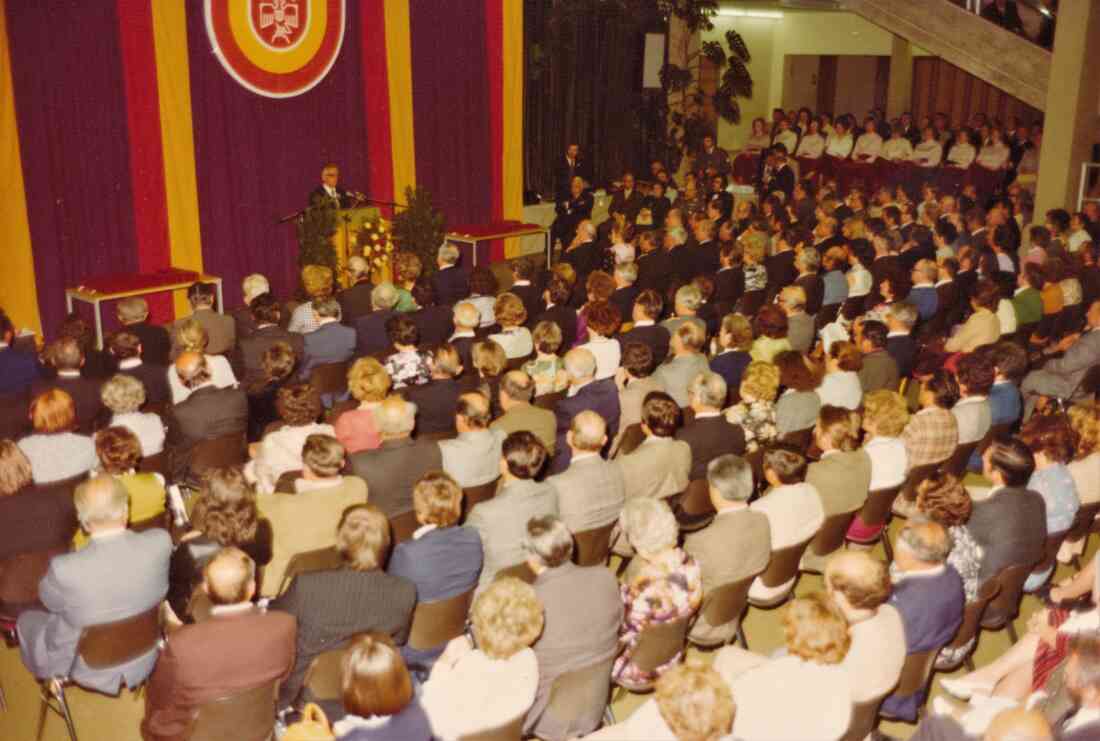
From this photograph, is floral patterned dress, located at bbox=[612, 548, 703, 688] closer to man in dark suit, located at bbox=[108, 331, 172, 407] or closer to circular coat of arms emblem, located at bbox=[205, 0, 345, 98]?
man in dark suit, located at bbox=[108, 331, 172, 407]

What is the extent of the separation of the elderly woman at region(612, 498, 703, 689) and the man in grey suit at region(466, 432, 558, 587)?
1.66 ft

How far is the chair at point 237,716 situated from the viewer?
331 centimetres

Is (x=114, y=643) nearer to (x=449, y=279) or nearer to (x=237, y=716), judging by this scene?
(x=237, y=716)

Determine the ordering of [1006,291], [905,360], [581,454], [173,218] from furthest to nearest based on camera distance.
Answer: [173,218], [1006,291], [905,360], [581,454]

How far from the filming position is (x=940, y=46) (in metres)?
14.7

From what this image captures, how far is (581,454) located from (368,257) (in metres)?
6.14

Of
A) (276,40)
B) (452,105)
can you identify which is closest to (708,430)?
(276,40)

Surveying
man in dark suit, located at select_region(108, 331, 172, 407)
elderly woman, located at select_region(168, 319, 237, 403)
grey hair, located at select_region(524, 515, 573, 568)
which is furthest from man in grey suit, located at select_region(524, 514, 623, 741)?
man in dark suit, located at select_region(108, 331, 172, 407)

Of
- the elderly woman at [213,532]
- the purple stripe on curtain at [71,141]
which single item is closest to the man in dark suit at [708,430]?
the elderly woman at [213,532]

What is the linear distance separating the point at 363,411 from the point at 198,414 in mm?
852

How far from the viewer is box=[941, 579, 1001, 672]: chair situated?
402 cm

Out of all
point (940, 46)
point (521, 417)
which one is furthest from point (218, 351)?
point (940, 46)

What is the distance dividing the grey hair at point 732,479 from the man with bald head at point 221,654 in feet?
5.93

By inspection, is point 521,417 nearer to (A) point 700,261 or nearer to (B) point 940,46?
(A) point 700,261
